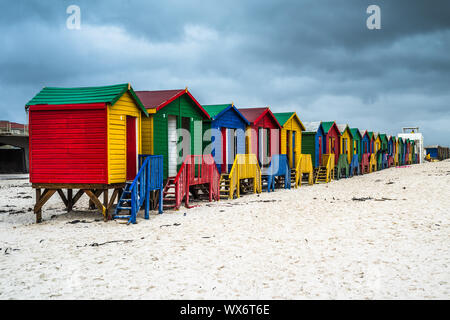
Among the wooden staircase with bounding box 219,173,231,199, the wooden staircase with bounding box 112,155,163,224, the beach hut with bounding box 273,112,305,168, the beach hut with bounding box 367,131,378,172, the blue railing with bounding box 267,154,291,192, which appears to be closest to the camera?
the wooden staircase with bounding box 112,155,163,224

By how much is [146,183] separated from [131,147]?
170cm

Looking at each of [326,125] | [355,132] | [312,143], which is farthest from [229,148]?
[355,132]

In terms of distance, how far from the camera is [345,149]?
35.1m

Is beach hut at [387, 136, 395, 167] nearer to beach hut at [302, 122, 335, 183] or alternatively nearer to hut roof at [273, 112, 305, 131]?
beach hut at [302, 122, 335, 183]

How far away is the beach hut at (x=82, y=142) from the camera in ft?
37.1

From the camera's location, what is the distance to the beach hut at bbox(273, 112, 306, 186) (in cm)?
2350

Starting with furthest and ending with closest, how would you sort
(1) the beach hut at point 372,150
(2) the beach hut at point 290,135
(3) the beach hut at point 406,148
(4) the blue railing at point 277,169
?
(3) the beach hut at point 406,148
(1) the beach hut at point 372,150
(2) the beach hut at point 290,135
(4) the blue railing at point 277,169

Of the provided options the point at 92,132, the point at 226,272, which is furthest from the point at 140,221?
the point at 226,272

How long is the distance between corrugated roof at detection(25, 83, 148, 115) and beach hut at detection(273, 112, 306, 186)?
13.1 m

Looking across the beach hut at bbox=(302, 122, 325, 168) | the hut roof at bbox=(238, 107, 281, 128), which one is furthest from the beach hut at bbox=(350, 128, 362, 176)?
the hut roof at bbox=(238, 107, 281, 128)

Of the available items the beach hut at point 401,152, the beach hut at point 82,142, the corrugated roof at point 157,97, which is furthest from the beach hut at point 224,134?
the beach hut at point 401,152

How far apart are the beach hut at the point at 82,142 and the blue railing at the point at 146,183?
27 mm

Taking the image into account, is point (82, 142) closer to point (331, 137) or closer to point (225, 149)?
point (225, 149)

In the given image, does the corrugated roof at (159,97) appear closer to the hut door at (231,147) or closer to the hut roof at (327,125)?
the hut door at (231,147)
